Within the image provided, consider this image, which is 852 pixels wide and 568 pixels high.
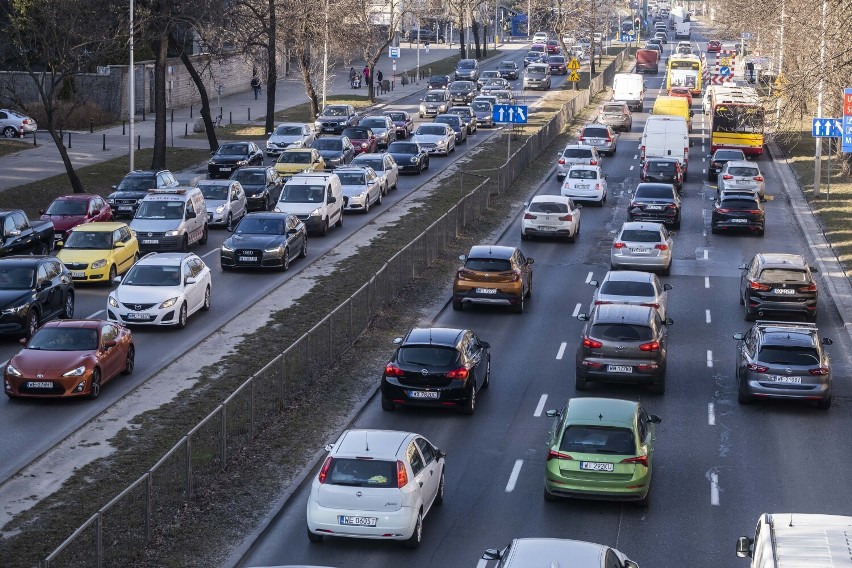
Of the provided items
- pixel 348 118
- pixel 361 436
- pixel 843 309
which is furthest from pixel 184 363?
pixel 348 118

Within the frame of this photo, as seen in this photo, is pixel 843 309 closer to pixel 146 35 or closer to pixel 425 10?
pixel 146 35

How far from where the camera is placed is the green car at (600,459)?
1919cm

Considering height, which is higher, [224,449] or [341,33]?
[341,33]

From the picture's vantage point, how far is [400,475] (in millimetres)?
17328

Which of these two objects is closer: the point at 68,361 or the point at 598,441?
the point at 598,441

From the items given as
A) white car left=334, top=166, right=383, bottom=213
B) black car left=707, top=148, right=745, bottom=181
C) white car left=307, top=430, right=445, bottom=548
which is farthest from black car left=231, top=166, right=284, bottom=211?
white car left=307, top=430, right=445, bottom=548

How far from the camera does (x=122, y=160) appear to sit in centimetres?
5834

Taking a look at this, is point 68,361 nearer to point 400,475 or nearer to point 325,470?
point 325,470

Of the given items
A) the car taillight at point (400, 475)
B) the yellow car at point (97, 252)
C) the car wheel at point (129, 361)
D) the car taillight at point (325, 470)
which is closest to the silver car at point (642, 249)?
the yellow car at point (97, 252)

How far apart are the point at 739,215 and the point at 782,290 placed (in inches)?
509

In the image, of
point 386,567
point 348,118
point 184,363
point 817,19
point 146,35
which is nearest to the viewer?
point 386,567

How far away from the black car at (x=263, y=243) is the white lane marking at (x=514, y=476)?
53.9ft

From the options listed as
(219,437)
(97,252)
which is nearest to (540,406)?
(219,437)

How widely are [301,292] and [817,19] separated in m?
20.0
